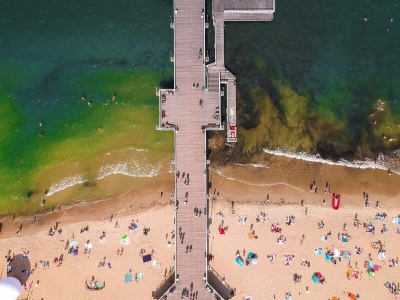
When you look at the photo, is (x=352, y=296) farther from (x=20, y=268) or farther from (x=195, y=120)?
(x=20, y=268)

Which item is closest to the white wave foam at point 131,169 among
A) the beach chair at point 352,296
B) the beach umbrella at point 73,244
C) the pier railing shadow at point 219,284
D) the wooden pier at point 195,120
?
the wooden pier at point 195,120

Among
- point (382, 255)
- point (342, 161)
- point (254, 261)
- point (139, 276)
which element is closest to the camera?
point (139, 276)

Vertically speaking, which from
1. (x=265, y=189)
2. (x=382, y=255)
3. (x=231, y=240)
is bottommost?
(x=382, y=255)

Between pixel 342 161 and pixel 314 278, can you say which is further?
pixel 342 161

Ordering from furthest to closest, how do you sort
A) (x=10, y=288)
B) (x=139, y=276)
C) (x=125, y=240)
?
(x=125, y=240)
(x=139, y=276)
(x=10, y=288)

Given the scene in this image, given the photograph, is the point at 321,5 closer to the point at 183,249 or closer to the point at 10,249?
the point at 183,249

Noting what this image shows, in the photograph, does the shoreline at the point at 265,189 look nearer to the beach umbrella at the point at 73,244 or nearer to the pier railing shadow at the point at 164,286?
the beach umbrella at the point at 73,244

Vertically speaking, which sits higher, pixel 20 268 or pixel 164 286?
pixel 20 268

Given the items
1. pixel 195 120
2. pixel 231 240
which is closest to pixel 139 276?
pixel 231 240
